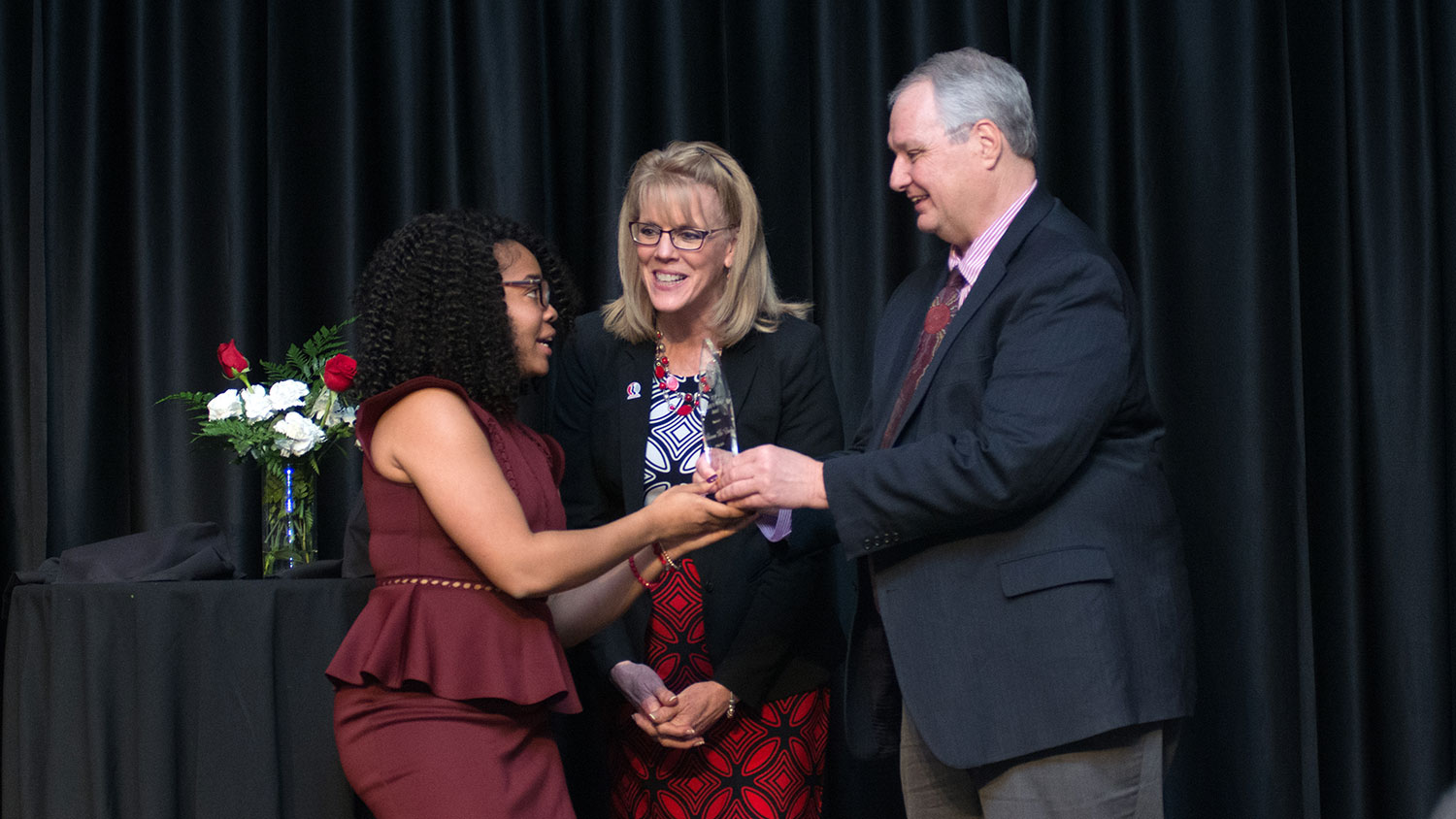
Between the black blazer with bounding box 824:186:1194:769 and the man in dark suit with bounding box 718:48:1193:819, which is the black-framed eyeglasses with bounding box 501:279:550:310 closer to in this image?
the man in dark suit with bounding box 718:48:1193:819

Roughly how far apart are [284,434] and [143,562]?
13.7 inches

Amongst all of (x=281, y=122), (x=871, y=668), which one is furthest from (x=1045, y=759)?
(x=281, y=122)

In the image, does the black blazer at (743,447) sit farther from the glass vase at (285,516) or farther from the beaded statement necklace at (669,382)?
the glass vase at (285,516)

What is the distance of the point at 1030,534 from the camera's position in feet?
6.15

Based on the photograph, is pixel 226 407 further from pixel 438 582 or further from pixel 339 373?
pixel 438 582

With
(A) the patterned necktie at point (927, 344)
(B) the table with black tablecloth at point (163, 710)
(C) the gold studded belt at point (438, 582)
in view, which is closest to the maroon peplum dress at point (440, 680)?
(C) the gold studded belt at point (438, 582)

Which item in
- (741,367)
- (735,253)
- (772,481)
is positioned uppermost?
(735,253)

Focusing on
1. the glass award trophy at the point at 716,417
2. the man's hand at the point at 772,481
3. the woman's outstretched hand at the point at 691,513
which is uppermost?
the glass award trophy at the point at 716,417

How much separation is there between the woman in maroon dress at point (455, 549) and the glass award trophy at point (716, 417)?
0.10 meters

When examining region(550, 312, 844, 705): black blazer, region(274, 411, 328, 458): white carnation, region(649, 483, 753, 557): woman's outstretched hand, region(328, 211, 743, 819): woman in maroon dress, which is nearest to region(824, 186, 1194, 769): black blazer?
region(649, 483, 753, 557): woman's outstretched hand

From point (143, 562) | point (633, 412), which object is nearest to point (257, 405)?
point (143, 562)

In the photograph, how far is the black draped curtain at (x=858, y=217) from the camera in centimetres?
314

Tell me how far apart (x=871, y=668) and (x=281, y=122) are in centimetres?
220

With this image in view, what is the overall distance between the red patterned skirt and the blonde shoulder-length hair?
488 mm
